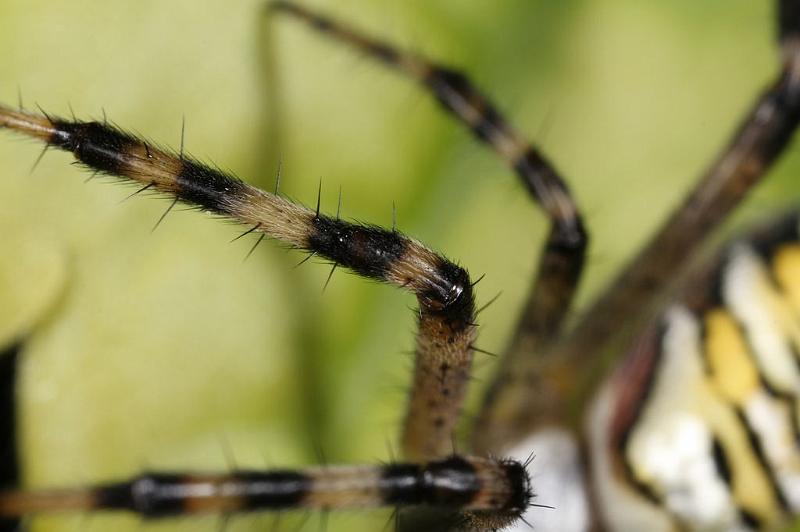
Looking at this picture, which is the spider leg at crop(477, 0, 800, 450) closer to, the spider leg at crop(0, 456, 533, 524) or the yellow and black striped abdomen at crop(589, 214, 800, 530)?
the yellow and black striped abdomen at crop(589, 214, 800, 530)

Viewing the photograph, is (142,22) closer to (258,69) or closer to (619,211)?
(258,69)

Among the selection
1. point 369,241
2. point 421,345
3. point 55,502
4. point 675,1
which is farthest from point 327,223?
point 675,1

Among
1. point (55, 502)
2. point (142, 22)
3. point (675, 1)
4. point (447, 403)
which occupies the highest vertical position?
point (675, 1)

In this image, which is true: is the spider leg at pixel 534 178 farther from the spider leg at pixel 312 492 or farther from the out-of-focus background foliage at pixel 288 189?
the spider leg at pixel 312 492

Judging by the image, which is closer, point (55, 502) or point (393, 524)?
point (55, 502)

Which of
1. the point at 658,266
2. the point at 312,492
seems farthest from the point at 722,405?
the point at 312,492

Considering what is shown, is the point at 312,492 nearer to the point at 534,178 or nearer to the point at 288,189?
the point at 288,189
